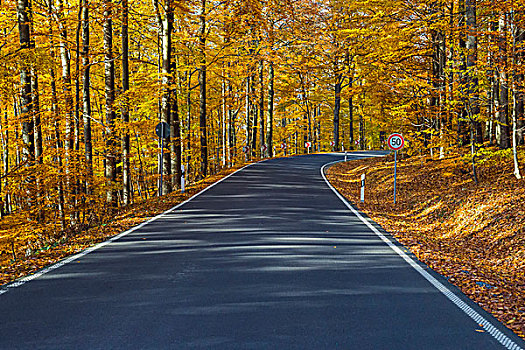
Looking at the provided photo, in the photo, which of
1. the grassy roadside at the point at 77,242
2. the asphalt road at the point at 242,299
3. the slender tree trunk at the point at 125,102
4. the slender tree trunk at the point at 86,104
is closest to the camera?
the asphalt road at the point at 242,299

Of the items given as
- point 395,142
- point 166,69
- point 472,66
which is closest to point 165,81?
point 166,69

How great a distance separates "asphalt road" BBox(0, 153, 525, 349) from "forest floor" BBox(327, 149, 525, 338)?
572 millimetres

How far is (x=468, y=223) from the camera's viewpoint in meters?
11.0

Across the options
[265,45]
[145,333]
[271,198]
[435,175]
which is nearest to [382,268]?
[145,333]

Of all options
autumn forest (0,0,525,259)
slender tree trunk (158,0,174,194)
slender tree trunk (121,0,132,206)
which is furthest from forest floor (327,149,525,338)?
slender tree trunk (121,0,132,206)

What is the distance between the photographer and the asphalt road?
437 cm

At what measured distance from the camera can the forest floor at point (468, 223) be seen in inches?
258

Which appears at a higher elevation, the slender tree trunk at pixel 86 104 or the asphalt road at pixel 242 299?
the slender tree trunk at pixel 86 104

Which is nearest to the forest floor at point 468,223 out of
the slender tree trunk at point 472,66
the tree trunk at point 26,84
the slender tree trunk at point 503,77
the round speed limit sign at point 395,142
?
the slender tree trunk at point 503,77

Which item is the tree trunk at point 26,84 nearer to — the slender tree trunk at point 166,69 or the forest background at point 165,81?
the forest background at point 165,81

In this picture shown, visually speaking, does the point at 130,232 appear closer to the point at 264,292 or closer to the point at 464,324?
the point at 264,292

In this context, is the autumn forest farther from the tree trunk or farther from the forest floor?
the forest floor

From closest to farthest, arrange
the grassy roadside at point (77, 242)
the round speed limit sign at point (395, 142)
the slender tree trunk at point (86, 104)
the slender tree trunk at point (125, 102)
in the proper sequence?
the grassy roadside at point (77, 242) → the slender tree trunk at point (86, 104) → the round speed limit sign at point (395, 142) → the slender tree trunk at point (125, 102)

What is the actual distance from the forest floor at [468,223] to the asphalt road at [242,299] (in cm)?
57
